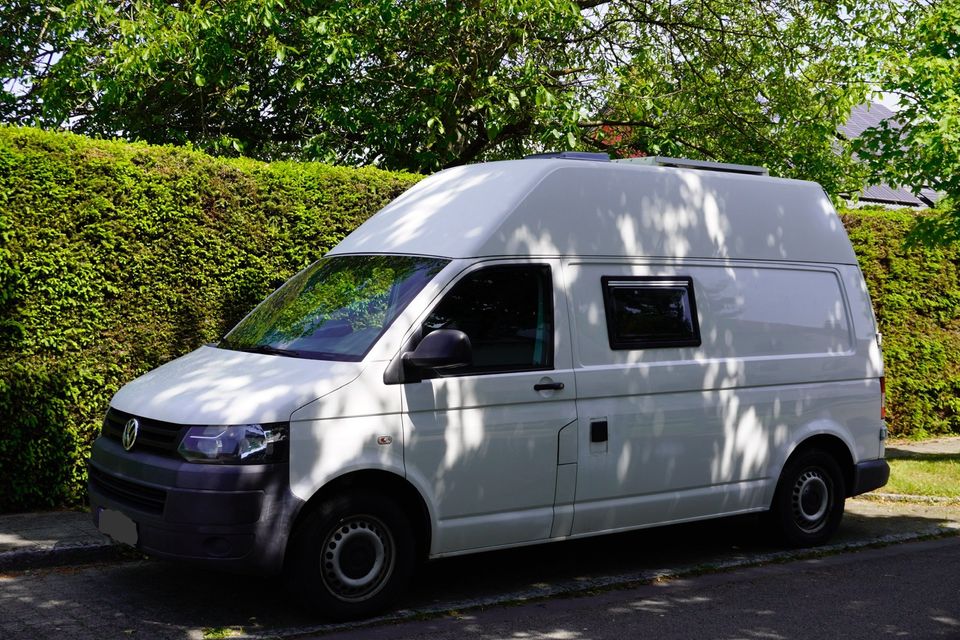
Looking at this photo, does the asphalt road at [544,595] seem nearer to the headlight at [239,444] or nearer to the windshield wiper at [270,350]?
the headlight at [239,444]

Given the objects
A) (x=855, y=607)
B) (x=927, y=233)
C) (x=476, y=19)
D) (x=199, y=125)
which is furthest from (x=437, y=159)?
(x=855, y=607)

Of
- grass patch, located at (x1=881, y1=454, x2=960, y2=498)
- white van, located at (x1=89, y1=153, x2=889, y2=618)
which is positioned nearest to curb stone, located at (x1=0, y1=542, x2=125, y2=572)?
white van, located at (x1=89, y1=153, x2=889, y2=618)

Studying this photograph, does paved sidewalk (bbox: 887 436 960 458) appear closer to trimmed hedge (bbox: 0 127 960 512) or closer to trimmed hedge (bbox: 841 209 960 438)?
trimmed hedge (bbox: 841 209 960 438)

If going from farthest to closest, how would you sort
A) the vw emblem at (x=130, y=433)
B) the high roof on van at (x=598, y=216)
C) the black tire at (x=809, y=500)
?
the black tire at (x=809, y=500)
the high roof on van at (x=598, y=216)
the vw emblem at (x=130, y=433)

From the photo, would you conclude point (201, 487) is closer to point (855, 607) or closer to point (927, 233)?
point (855, 607)

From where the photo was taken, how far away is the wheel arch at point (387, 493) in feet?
18.7

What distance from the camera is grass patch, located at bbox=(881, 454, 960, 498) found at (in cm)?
1041

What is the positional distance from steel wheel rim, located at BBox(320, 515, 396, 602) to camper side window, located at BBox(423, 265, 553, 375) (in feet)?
3.34

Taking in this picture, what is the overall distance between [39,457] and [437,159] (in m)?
6.22

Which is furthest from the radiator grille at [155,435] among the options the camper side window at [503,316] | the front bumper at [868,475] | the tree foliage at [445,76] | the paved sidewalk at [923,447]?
the paved sidewalk at [923,447]

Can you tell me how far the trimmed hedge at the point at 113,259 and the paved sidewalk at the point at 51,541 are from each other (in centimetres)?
33

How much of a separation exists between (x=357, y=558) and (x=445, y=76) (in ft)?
25.5

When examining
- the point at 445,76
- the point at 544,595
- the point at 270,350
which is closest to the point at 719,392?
the point at 544,595

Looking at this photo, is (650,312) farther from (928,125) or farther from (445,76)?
(445,76)
